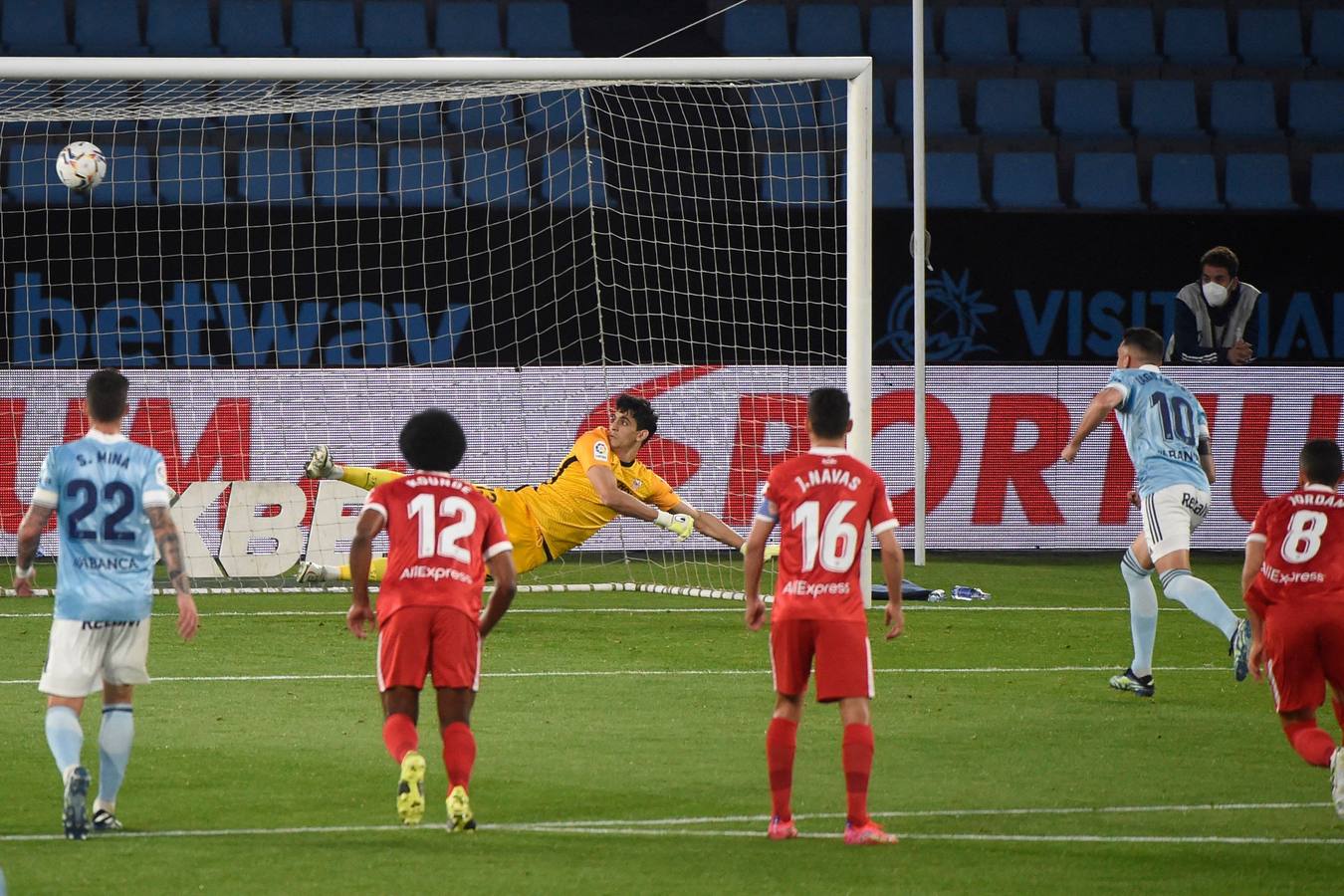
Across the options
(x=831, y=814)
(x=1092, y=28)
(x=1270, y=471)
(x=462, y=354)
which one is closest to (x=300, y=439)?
(x=462, y=354)

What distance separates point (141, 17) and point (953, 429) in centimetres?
997

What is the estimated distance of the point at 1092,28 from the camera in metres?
21.7

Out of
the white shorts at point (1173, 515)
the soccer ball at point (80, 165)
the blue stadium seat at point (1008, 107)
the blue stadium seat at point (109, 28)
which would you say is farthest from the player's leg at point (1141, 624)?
the blue stadium seat at point (109, 28)

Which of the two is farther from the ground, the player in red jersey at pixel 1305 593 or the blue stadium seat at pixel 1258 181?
the blue stadium seat at pixel 1258 181

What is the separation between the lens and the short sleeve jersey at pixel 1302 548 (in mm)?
6547

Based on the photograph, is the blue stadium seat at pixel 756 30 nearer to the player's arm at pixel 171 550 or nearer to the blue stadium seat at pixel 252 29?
the blue stadium seat at pixel 252 29

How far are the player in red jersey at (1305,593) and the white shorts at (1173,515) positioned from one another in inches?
98.7

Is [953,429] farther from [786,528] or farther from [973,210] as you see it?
[786,528]

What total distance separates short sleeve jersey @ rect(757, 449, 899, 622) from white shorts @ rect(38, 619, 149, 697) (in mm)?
2102

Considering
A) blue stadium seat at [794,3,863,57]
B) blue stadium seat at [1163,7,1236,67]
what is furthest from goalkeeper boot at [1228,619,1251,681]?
blue stadium seat at [1163,7,1236,67]

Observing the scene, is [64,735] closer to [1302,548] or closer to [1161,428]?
[1302,548]

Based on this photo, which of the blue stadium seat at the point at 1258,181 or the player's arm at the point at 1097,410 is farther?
the blue stadium seat at the point at 1258,181

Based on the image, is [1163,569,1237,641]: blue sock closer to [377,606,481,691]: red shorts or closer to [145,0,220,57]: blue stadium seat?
[377,606,481,691]: red shorts

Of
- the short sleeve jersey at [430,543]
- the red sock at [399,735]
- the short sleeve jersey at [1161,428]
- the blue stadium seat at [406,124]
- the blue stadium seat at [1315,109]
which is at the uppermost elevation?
the blue stadium seat at [1315,109]
